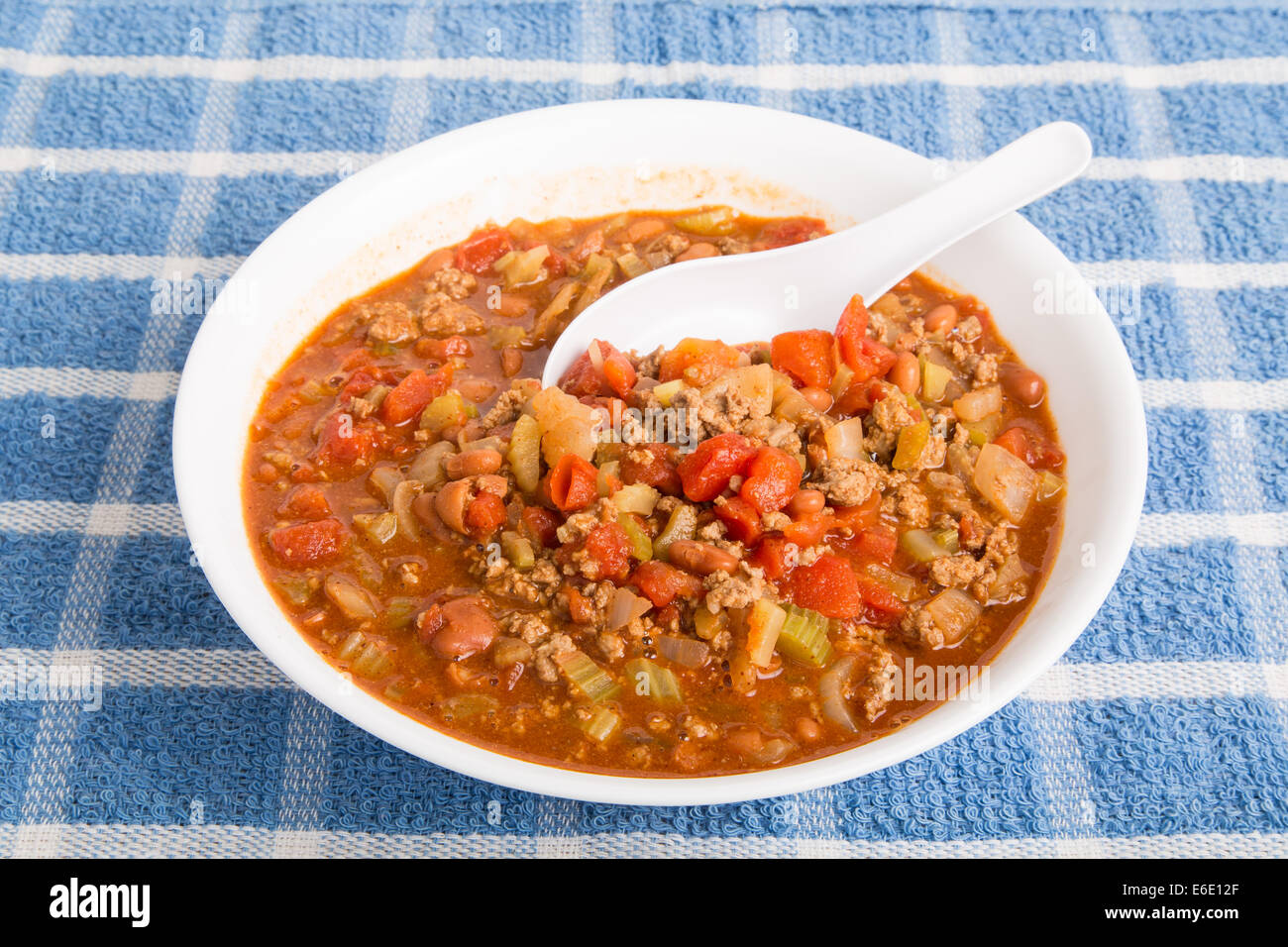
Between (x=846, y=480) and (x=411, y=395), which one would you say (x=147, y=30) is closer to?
(x=411, y=395)

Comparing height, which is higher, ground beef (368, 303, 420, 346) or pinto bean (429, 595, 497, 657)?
ground beef (368, 303, 420, 346)

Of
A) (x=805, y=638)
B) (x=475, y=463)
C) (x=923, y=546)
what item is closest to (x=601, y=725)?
(x=805, y=638)

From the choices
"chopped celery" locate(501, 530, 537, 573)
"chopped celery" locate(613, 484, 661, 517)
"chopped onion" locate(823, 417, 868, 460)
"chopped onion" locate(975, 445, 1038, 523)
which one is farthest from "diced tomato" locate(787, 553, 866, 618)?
"chopped celery" locate(501, 530, 537, 573)

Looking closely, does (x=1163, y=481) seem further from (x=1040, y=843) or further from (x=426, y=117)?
(x=426, y=117)

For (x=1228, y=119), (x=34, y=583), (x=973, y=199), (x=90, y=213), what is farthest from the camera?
(x=1228, y=119)

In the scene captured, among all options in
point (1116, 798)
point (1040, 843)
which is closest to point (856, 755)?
point (1040, 843)

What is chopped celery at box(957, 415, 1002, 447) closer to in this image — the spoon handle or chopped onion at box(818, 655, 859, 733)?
the spoon handle

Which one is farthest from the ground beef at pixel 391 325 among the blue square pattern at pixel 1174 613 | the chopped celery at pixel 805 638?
the blue square pattern at pixel 1174 613
